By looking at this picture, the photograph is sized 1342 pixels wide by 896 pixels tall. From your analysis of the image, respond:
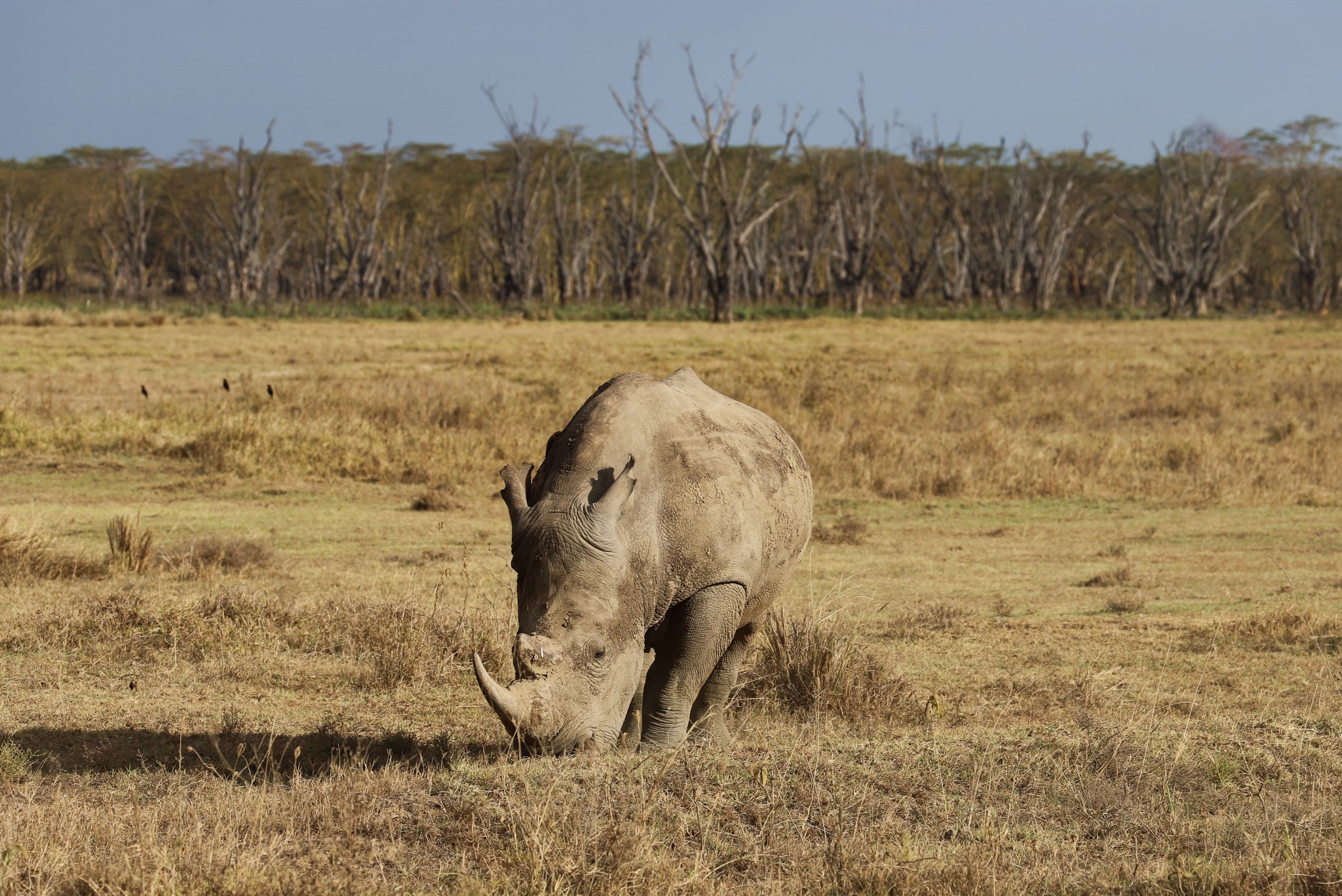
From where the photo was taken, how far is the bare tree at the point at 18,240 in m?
66.3

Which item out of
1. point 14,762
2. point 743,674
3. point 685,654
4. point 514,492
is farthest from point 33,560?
point 685,654

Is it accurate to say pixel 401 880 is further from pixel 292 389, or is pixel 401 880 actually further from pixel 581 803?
pixel 292 389

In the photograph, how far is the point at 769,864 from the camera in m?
4.45

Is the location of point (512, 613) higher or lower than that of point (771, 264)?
lower

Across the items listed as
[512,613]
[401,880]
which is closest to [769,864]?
[401,880]

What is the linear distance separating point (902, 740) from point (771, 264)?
7350 centimetres

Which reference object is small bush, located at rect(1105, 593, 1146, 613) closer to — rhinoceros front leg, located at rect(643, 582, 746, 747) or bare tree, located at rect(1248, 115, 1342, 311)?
rhinoceros front leg, located at rect(643, 582, 746, 747)

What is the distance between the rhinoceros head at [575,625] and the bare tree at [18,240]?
67465mm

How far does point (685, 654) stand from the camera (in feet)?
17.9

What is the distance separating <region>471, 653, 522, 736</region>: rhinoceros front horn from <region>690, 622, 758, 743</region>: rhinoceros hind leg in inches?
75.5

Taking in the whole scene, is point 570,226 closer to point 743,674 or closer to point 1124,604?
point 1124,604

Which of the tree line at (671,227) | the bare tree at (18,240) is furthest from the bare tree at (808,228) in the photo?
the bare tree at (18,240)

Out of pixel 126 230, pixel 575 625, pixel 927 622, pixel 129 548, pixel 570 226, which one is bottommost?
pixel 927 622

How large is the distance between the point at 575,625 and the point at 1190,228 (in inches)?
2620
